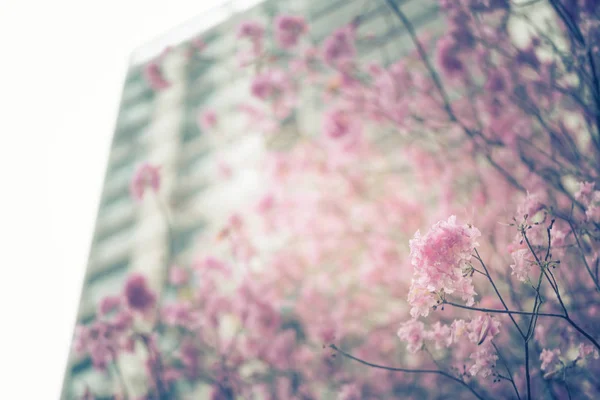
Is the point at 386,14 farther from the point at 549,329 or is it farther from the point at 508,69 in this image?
the point at 549,329

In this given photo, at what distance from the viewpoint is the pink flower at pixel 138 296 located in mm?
4141

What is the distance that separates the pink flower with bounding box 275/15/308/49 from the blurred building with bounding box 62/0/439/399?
2.36 m

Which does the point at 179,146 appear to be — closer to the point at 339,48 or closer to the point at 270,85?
the point at 270,85

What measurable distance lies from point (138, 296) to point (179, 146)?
5298mm

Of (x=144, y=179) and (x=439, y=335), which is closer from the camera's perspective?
(x=439, y=335)

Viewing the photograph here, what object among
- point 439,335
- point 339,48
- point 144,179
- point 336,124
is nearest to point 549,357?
point 439,335

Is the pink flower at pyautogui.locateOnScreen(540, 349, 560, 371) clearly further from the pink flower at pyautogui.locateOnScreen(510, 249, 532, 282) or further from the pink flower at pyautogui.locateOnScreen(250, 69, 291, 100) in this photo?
the pink flower at pyautogui.locateOnScreen(250, 69, 291, 100)

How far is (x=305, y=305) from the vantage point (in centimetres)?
→ 487

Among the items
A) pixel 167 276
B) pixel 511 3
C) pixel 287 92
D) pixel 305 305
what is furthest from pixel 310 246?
pixel 167 276

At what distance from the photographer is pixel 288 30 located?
161 inches

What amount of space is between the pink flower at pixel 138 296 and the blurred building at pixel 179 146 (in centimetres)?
310

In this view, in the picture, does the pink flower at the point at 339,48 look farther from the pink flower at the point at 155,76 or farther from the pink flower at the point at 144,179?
the pink flower at the point at 144,179

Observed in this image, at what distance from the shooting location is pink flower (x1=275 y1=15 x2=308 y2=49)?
13.4 ft

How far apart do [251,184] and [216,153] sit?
4.83ft
